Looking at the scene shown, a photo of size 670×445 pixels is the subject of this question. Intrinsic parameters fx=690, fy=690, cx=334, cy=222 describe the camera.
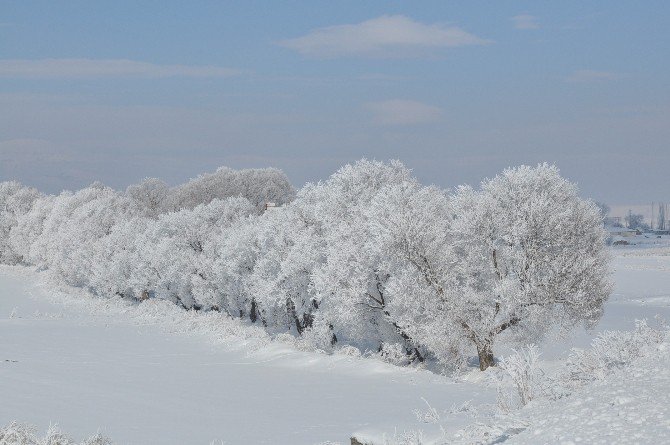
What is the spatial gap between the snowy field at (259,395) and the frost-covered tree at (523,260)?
12.5 feet

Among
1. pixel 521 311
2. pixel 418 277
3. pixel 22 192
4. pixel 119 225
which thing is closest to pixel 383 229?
pixel 418 277

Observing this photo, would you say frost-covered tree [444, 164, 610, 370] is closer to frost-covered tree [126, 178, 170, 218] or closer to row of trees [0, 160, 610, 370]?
row of trees [0, 160, 610, 370]

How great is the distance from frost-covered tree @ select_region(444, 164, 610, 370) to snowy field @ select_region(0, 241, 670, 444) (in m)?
3.80

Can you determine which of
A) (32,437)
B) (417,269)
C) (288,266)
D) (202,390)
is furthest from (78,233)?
(32,437)

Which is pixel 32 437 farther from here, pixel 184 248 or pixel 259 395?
pixel 184 248

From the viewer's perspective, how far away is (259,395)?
24.8 meters

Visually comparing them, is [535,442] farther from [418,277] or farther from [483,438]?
[418,277]

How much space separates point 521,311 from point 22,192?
4445 inches

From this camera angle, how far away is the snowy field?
10039 mm

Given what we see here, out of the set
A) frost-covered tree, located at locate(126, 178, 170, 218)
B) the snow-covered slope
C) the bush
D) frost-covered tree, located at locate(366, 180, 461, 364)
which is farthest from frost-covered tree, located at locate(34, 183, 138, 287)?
the snow-covered slope

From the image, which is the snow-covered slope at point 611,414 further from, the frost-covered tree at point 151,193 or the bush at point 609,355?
the frost-covered tree at point 151,193

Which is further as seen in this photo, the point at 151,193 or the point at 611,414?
the point at 151,193

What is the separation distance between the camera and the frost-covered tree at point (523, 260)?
3192 cm

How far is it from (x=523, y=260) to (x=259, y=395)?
14346 mm
